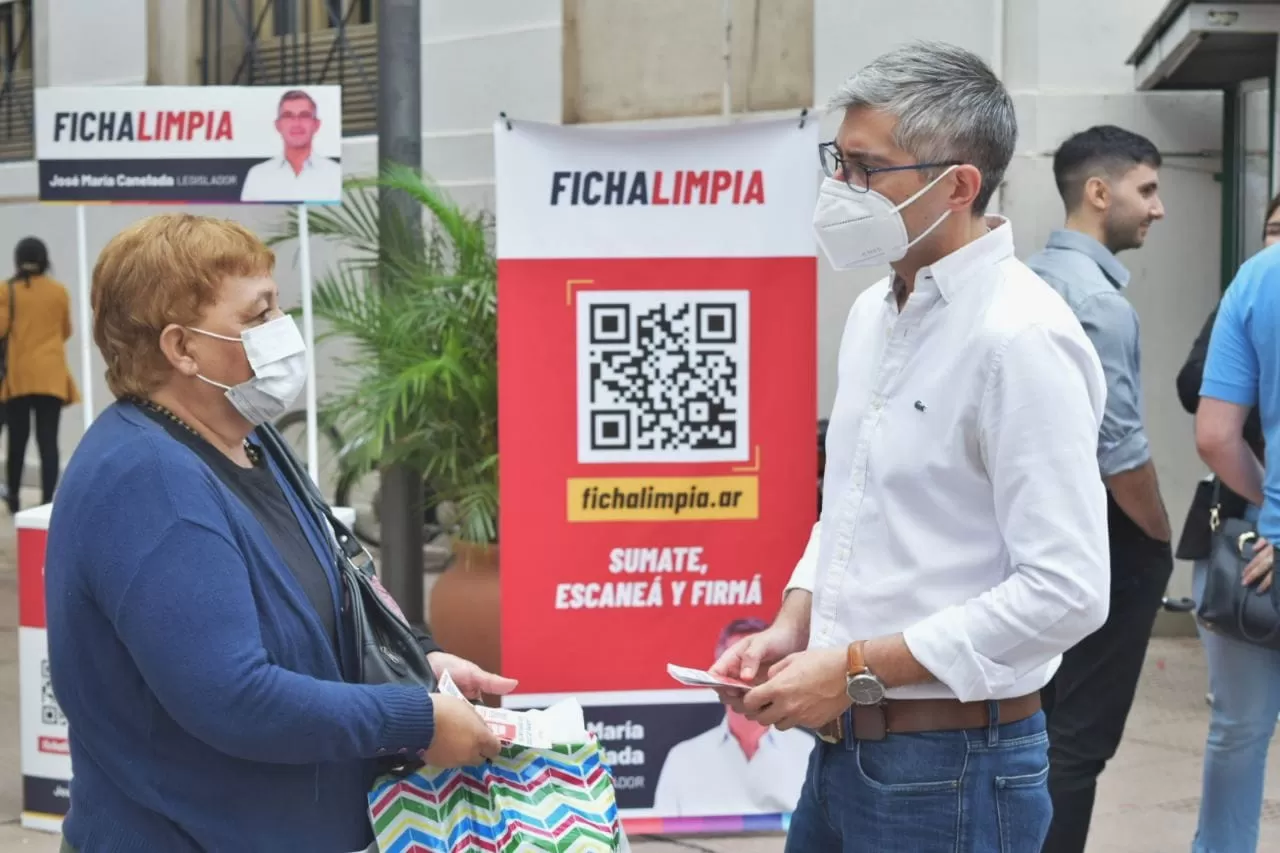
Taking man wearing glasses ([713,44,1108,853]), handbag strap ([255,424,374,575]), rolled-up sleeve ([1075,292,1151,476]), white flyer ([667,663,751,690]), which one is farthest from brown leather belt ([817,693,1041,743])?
rolled-up sleeve ([1075,292,1151,476])

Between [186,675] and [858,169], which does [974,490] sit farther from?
[186,675]

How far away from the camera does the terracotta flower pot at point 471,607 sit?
20.5 ft

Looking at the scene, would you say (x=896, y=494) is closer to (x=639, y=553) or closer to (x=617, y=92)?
(x=639, y=553)

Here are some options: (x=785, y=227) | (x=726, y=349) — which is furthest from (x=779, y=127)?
(x=726, y=349)

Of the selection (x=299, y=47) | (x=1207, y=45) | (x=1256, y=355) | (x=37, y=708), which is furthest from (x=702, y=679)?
(x=299, y=47)

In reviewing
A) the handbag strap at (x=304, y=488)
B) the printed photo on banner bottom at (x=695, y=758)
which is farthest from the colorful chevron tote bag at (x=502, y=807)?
the printed photo on banner bottom at (x=695, y=758)

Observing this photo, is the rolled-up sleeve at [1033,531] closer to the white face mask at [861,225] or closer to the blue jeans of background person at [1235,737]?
the white face mask at [861,225]

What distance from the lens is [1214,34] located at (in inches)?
269

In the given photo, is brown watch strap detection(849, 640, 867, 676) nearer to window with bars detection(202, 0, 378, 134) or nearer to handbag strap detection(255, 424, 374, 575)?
handbag strap detection(255, 424, 374, 575)

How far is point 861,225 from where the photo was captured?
239 centimetres

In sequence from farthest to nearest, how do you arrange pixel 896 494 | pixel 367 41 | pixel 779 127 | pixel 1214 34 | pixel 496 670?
pixel 367 41 < pixel 1214 34 < pixel 496 670 < pixel 779 127 < pixel 896 494

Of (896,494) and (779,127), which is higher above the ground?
(779,127)

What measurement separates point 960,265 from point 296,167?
3.50m

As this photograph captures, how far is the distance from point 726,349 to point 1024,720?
266cm
